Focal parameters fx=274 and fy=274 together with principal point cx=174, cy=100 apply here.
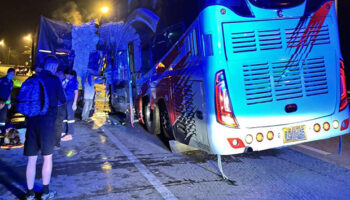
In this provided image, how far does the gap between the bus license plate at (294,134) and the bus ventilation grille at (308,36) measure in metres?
1.27

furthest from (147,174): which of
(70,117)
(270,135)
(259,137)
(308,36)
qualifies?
(70,117)

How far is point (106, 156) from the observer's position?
543 centimetres

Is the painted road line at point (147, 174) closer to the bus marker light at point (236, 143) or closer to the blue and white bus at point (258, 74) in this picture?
the blue and white bus at point (258, 74)

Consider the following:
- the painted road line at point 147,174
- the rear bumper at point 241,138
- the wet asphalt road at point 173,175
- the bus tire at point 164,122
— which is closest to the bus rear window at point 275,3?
the rear bumper at point 241,138

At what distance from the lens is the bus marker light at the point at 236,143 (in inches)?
153

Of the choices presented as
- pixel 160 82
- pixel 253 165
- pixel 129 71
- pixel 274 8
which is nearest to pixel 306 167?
pixel 253 165

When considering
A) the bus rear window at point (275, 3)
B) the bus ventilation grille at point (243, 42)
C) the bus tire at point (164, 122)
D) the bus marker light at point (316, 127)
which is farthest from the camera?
the bus tire at point (164, 122)

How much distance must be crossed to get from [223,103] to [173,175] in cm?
142

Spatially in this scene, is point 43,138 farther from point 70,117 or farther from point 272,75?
point 70,117

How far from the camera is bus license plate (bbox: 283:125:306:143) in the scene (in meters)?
4.07

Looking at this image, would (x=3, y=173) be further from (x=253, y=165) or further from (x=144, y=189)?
(x=253, y=165)

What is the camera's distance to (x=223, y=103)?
3.88 m

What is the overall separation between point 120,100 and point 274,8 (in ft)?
22.5

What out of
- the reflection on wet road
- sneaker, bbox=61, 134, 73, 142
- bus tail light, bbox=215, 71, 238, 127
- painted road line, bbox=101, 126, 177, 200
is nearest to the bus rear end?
bus tail light, bbox=215, 71, 238, 127
